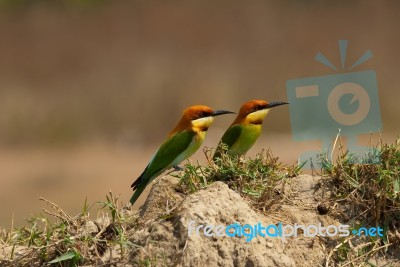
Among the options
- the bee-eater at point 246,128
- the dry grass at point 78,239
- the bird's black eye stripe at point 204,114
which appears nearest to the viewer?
the dry grass at point 78,239

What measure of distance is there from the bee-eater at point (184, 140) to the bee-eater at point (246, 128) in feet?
0.44

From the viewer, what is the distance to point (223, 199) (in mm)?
2283

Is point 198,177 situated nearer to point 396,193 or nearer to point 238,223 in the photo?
point 238,223

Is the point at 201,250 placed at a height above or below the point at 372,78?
below

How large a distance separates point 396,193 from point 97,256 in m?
0.87

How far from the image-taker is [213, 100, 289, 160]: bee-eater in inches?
121

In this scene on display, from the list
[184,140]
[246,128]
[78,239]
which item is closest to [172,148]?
[184,140]

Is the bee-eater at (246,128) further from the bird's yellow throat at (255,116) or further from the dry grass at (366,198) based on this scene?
the dry grass at (366,198)

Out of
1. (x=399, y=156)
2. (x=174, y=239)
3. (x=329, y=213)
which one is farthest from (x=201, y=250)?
(x=399, y=156)

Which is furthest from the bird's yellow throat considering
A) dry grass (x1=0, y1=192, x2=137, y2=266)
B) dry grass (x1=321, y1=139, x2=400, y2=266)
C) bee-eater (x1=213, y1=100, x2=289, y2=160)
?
dry grass (x1=0, y1=192, x2=137, y2=266)

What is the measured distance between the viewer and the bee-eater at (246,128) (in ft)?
10.1

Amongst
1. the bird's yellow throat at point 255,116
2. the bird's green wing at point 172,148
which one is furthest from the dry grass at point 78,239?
the bird's yellow throat at point 255,116

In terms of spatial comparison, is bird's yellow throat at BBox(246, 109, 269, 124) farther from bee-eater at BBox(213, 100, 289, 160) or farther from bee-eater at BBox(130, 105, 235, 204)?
bee-eater at BBox(130, 105, 235, 204)

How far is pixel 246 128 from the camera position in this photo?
3.08 metres
